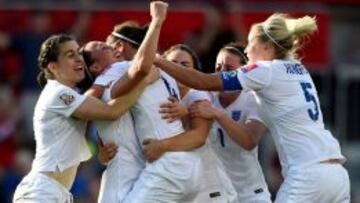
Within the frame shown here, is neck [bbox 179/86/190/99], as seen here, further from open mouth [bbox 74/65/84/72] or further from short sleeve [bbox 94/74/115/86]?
open mouth [bbox 74/65/84/72]

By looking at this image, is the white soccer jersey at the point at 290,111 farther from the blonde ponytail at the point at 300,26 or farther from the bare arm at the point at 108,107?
the bare arm at the point at 108,107

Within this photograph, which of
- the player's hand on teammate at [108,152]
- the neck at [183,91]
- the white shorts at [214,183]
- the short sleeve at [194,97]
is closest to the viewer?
the player's hand on teammate at [108,152]

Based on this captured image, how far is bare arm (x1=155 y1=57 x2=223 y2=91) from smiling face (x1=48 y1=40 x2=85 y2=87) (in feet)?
1.94

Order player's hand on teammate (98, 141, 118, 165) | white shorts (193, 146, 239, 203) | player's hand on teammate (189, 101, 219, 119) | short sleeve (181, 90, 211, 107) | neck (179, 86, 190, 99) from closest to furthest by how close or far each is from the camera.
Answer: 1. player's hand on teammate (98, 141, 118, 165)
2. player's hand on teammate (189, 101, 219, 119)
3. white shorts (193, 146, 239, 203)
4. short sleeve (181, 90, 211, 107)
5. neck (179, 86, 190, 99)

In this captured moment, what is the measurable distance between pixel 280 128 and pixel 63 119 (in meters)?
1.55

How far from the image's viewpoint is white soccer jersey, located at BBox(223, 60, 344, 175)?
11.0 meters

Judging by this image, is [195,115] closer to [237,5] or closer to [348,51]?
[237,5]

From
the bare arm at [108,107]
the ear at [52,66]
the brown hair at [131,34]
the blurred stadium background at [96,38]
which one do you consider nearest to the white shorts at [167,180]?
the bare arm at [108,107]

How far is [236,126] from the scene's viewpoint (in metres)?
11.4

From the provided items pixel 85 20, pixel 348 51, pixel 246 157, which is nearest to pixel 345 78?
pixel 348 51

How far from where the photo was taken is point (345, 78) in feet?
66.1

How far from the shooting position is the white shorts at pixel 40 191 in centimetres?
1098

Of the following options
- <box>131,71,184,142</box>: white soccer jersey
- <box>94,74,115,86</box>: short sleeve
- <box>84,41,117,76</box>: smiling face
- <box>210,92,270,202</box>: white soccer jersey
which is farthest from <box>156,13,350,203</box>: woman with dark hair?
<box>210,92,270,202</box>: white soccer jersey

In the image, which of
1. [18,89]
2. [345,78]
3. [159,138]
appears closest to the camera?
[159,138]
